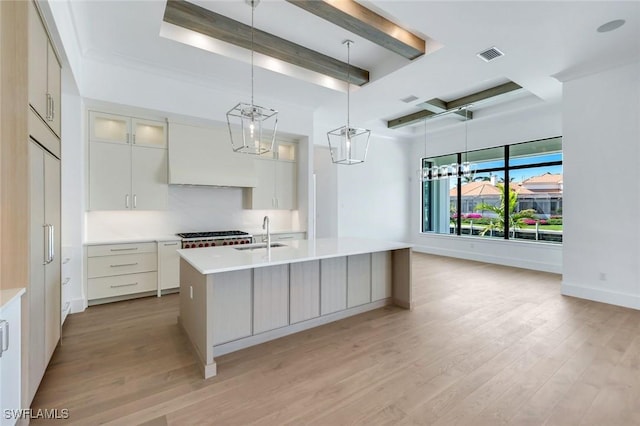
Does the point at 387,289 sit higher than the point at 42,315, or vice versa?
the point at 42,315

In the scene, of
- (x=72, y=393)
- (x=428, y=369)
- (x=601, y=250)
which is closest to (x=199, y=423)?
(x=72, y=393)

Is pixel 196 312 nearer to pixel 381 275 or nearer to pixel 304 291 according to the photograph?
pixel 304 291

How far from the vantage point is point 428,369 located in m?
2.44

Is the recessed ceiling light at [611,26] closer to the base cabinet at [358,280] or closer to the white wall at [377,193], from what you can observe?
the base cabinet at [358,280]

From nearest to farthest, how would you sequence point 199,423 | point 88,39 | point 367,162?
1. point 199,423
2. point 88,39
3. point 367,162

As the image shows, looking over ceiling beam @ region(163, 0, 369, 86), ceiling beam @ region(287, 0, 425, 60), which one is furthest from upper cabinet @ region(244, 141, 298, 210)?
ceiling beam @ region(287, 0, 425, 60)

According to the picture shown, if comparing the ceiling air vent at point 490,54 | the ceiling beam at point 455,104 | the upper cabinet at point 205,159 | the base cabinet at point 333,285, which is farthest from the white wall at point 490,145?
the upper cabinet at point 205,159

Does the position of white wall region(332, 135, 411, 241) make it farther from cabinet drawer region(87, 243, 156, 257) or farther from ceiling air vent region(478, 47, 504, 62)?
cabinet drawer region(87, 243, 156, 257)

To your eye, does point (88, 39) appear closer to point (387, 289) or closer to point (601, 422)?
point (387, 289)

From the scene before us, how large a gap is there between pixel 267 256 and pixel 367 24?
2.57m

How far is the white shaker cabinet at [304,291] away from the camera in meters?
3.15

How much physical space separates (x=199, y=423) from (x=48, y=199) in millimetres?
2004

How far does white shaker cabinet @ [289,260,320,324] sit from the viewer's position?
3.15m

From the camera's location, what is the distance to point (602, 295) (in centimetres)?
409
